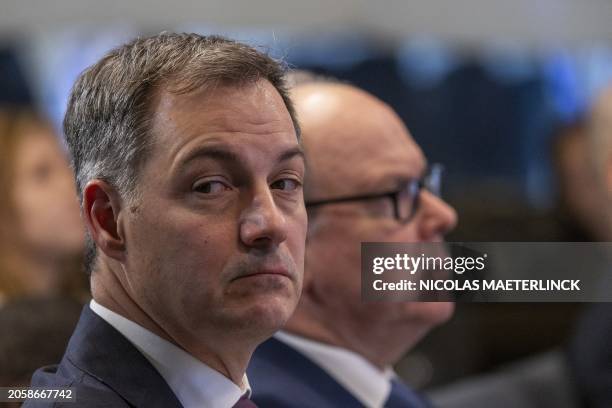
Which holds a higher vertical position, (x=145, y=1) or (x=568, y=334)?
(x=145, y=1)

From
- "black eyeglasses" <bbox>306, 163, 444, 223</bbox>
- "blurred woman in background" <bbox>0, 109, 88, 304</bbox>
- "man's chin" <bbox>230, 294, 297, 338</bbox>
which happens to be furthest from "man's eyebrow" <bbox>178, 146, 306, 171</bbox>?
"blurred woman in background" <bbox>0, 109, 88, 304</bbox>

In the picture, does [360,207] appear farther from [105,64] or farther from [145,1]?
[145,1]

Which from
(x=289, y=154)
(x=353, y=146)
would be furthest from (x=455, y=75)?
(x=289, y=154)

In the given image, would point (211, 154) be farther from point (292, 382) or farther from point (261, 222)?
point (292, 382)

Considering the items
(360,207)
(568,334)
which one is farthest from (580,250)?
(568,334)

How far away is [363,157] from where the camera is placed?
4.27ft

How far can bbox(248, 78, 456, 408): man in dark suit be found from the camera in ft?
4.07

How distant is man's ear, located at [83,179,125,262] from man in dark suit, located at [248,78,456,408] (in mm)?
436

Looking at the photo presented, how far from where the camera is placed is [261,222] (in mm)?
776

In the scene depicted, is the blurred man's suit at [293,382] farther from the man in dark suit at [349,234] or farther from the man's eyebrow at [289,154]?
the man's eyebrow at [289,154]

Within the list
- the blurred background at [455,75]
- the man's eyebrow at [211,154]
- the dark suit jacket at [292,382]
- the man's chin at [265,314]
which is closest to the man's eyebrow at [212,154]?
the man's eyebrow at [211,154]

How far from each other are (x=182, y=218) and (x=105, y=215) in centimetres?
8

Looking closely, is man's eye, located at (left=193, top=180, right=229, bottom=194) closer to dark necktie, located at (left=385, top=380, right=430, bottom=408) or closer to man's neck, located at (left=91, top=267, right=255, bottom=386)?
man's neck, located at (left=91, top=267, right=255, bottom=386)

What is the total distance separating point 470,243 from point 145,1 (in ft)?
6.42
